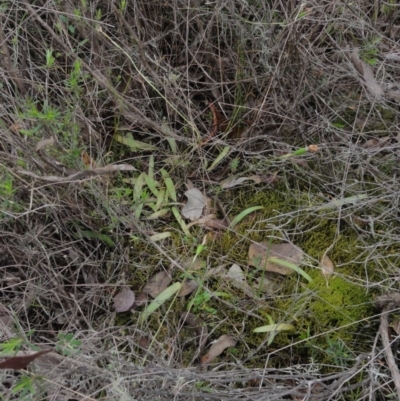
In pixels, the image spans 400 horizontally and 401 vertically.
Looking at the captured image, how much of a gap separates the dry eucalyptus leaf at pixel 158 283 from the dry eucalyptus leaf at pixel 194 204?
216mm

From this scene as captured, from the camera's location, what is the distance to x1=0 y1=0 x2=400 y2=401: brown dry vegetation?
1585mm

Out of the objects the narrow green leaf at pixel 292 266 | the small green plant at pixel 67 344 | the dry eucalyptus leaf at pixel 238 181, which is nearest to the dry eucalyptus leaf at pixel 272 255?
the narrow green leaf at pixel 292 266

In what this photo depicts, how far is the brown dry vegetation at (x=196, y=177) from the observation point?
1585 mm

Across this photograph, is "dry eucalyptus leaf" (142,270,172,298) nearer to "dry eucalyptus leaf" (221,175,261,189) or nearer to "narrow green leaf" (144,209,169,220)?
"narrow green leaf" (144,209,169,220)

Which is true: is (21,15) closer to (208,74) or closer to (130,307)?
(208,74)

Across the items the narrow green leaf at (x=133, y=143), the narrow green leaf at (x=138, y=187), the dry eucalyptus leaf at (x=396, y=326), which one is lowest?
the dry eucalyptus leaf at (x=396, y=326)

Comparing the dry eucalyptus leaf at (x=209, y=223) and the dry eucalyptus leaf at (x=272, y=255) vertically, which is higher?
the dry eucalyptus leaf at (x=209, y=223)

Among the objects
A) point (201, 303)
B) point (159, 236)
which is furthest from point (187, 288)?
point (159, 236)

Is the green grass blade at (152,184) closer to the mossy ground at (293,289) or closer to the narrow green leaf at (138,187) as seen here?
the narrow green leaf at (138,187)

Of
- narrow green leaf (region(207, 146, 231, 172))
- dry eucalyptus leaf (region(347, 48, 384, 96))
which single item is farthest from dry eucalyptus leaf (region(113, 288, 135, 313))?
dry eucalyptus leaf (region(347, 48, 384, 96))

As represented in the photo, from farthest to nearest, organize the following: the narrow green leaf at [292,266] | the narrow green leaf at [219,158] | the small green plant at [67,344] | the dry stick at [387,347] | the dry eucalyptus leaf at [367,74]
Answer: the narrow green leaf at [219,158] → the dry eucalyptus leaf at [367,74] → the narrow green leaf at [292,266] → the dry stick at [387,347] → the small green plant at [67,344]

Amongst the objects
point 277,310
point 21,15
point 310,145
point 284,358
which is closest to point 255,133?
point 310,145

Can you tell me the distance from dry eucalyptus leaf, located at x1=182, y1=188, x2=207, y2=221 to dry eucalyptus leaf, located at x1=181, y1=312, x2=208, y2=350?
0.34 metres

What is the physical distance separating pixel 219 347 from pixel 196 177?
0.61 m
